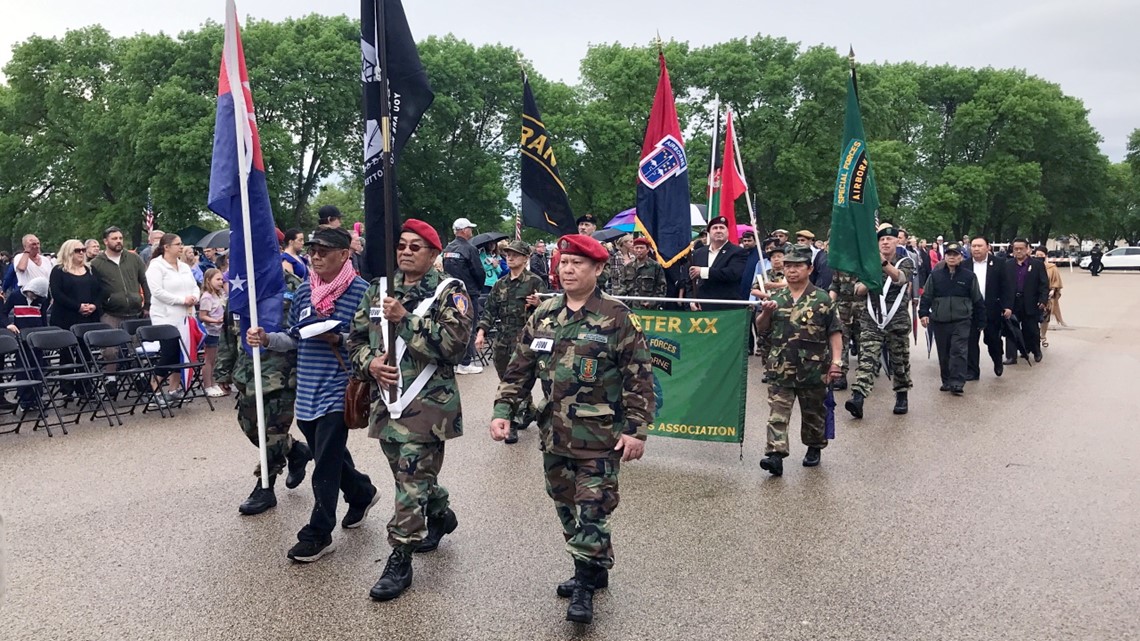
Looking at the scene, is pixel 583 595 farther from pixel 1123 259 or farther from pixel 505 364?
pixel 1123 259

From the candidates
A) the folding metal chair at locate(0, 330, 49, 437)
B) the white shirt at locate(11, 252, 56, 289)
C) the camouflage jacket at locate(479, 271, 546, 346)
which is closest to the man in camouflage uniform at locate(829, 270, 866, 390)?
the camouflage jacket at locate(479, 271, 546, 346)

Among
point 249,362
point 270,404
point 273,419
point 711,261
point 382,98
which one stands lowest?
point 273,419

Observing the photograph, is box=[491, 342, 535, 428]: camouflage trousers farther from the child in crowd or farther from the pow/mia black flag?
the child in crowd

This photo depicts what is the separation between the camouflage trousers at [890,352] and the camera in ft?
32.4

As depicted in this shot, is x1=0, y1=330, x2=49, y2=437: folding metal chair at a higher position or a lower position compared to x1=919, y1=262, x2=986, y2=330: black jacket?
lower

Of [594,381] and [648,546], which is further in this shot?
[648,546]

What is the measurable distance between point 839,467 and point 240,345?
4.84 metres

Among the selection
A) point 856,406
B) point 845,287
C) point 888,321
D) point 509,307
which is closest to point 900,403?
point 856,406

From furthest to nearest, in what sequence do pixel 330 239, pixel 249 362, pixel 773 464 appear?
pixel 773 464 < pixel 249 362 < pixel 330 239

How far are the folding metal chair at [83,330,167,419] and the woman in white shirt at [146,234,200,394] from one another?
15.8 inches

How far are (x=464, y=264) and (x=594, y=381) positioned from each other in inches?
287

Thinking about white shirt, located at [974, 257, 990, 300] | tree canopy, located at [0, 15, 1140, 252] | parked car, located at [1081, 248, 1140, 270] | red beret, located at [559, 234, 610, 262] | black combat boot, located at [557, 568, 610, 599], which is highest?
tree canopy, located at [0, 15, 1140, 252]

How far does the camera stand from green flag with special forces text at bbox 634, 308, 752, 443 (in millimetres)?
7438

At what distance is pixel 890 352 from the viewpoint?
1030cm
